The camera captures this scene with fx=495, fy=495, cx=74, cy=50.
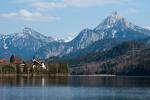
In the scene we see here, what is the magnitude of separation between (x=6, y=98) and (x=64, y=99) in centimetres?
1024

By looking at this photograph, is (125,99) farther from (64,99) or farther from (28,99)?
(28,99)

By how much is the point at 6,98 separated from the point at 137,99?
2343cm

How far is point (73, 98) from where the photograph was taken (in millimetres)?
90938

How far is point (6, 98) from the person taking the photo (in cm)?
8700

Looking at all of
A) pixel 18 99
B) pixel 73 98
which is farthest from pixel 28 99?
pixel 73 98

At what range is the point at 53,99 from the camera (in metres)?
87.1

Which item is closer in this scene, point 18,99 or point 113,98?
point 18,99

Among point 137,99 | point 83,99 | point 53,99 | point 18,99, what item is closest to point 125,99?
point 137,99

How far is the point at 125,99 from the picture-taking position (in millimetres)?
89125

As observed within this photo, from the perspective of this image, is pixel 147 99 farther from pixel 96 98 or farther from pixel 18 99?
pixel 18 99

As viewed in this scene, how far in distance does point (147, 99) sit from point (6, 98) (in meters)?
25.1

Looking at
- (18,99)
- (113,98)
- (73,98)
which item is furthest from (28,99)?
(113,98)

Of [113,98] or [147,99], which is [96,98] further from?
[147,99]

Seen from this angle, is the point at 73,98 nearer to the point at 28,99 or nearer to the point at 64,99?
the point at 64,99
